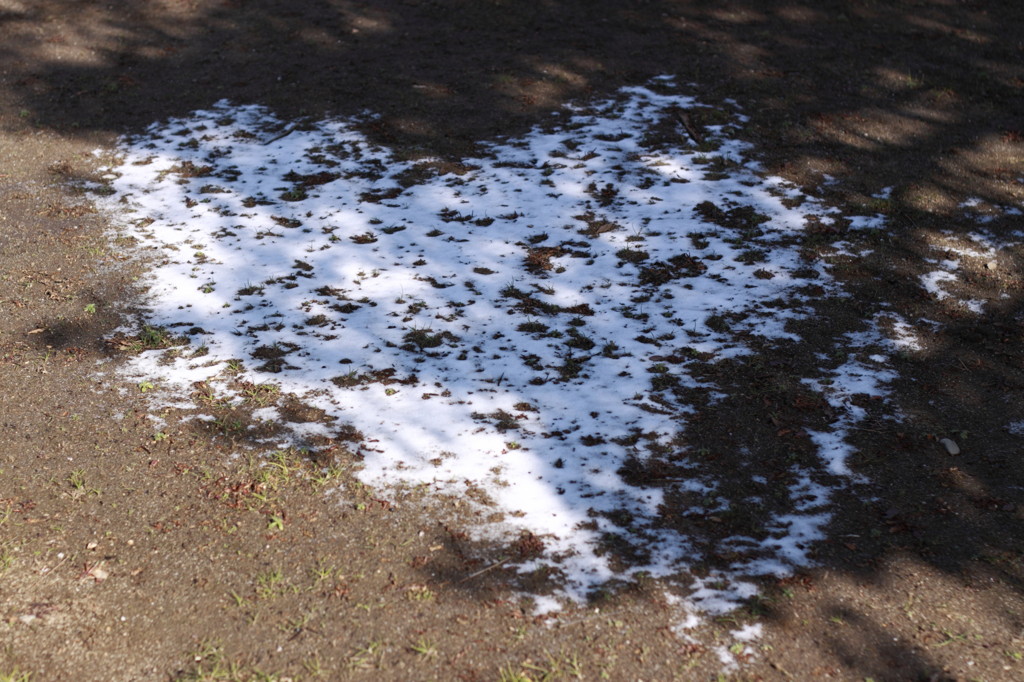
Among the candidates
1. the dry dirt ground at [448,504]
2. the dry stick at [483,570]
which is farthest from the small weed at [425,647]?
the dry stick at [483,570]

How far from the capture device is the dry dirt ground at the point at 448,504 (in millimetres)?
4023

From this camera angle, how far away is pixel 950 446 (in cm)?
538

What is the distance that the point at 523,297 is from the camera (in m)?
7.39

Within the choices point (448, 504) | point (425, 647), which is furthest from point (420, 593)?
point (448, 504)

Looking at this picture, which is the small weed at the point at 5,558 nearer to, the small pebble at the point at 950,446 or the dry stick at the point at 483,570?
the dry stick at the point at 483,570

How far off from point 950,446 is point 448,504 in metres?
3.43

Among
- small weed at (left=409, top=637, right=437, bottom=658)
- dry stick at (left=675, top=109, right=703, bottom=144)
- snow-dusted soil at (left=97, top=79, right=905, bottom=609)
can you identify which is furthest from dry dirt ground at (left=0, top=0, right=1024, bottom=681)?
dry stick at (left=675, top=109, right=703, bottom=144)

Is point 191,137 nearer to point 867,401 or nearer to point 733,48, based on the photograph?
point 733,48

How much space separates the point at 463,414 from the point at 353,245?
3118mm

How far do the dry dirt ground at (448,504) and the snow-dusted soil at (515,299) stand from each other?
12.5 inches

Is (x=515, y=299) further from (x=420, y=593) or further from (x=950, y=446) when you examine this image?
(x=950, y=446)

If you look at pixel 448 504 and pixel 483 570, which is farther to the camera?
pixel 448 504

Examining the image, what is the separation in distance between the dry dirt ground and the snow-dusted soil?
0.32 meters

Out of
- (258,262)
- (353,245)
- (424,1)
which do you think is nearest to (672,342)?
(353,245)
